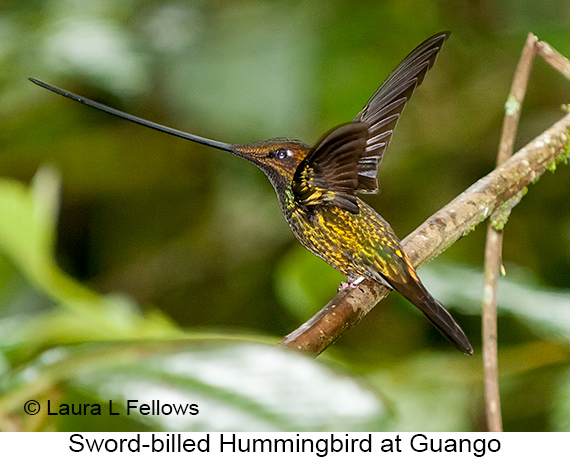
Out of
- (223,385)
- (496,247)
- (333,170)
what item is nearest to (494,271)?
(496,247)

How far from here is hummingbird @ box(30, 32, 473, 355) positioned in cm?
66

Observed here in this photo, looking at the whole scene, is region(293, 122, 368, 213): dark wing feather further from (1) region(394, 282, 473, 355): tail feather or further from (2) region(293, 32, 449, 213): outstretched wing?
(1) region(394, 282, 473, 355): tail feather

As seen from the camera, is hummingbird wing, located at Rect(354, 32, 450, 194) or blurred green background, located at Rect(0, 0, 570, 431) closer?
hummingbird wing, located at Rect(354, 32, 450, 194)

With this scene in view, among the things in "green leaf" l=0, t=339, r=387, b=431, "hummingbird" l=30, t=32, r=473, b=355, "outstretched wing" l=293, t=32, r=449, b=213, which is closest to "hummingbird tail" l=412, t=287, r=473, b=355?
"hummingbird" l=30, t=32, r=473, b=355

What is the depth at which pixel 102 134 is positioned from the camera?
6.21ft

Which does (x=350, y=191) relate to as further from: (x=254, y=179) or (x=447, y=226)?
(x=254, y=179)

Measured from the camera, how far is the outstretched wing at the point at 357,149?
0.61m

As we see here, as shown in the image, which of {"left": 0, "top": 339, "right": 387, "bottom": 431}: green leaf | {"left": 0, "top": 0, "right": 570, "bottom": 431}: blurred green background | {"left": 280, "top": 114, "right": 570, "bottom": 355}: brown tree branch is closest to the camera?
{"left": 0, "top": 339, "right": 387, "bottom": 431}: green leaf

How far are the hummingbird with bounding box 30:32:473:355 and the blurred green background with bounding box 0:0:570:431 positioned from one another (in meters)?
0.26

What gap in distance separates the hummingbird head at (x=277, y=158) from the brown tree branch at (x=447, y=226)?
5.8 inches

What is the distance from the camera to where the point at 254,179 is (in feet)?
6.09

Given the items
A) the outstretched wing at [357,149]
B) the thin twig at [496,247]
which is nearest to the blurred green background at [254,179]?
the thin twig at [496,247]

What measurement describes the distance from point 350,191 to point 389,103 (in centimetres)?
21

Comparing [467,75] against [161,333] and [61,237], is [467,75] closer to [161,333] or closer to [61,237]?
[61,237]
